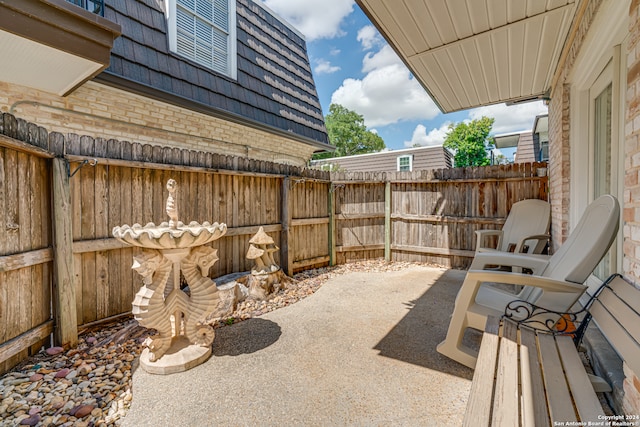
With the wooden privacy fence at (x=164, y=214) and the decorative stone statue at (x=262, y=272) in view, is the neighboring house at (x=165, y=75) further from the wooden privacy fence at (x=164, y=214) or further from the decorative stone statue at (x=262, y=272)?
the decorative stone statue at (x=262, y=272)

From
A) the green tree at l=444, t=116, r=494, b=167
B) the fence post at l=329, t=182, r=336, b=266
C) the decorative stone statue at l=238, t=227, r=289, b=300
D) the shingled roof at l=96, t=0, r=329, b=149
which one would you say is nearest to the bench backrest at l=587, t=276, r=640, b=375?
the decorative stone statue at l=238, t=227, r=289, b=300

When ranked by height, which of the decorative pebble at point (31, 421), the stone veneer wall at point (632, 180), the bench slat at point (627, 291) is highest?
the stone veneer wall at point (632, 180)

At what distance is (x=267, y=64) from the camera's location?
20.5 ft

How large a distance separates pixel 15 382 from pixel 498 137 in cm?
1328

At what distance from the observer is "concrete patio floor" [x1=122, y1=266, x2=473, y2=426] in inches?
66.4

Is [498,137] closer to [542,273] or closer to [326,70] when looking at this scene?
[542,273]

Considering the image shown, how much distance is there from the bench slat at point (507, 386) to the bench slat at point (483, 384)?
0.08ft

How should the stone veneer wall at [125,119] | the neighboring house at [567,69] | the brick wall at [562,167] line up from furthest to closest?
the stone veneer wall at [125,119], the brick wall at [562,167], the neighboring house at [567,69]

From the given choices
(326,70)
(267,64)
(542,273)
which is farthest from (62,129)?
(326,70)

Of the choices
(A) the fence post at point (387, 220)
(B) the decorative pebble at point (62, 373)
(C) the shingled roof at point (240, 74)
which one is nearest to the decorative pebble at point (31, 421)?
(B) the decorative pebble at point (62, 373)

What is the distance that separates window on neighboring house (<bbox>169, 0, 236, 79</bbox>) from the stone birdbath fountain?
370 cm

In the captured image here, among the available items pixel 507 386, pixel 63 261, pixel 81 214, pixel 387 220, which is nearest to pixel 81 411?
pixel 63 261

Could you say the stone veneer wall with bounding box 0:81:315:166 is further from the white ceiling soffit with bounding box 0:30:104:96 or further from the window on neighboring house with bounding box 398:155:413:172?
the window on neighboring house with bounding box 398:155:413:172

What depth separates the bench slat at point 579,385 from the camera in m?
0.99
